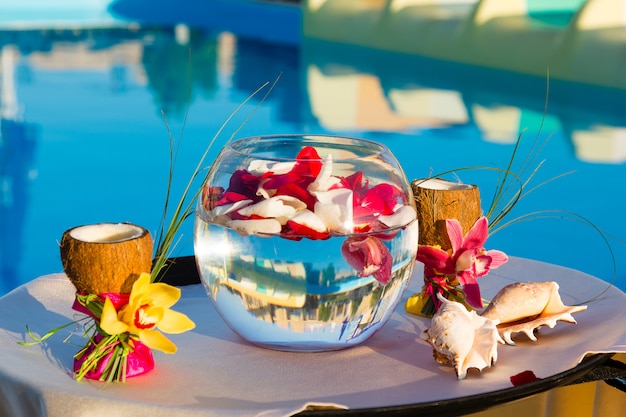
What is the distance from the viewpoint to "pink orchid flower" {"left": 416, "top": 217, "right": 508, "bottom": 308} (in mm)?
874

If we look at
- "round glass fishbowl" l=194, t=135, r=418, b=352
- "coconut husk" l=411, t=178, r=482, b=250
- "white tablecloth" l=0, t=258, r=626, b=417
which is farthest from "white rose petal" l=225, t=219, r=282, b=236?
"coconut husk" l=411, t=178, r=482, b=250

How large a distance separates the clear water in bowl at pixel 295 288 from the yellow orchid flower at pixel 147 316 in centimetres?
5

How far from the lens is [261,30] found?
10945 mm

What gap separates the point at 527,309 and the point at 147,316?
1.14 feet

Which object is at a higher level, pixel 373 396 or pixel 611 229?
pixel 373 396

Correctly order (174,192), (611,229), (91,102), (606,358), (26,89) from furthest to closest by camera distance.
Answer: (26,89)
(91,102)
(174,192)
(611,229)
(606,358)

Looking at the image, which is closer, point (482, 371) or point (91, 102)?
point (482, 371)

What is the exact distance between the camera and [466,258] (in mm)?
875

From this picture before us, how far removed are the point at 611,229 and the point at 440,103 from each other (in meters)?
2.65

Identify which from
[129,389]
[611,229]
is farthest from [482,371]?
[611,229]

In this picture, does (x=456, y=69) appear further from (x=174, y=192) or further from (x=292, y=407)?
(x=292, y=407)

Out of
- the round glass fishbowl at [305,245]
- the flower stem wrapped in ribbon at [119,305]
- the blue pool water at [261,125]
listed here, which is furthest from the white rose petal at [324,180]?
the blue pool water at [261,125]

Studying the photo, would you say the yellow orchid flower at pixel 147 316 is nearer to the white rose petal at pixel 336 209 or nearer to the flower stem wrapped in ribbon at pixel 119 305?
the flower stem wrapped in ribbon at pixel 119 305

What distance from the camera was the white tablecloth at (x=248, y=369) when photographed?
0.69 meters
